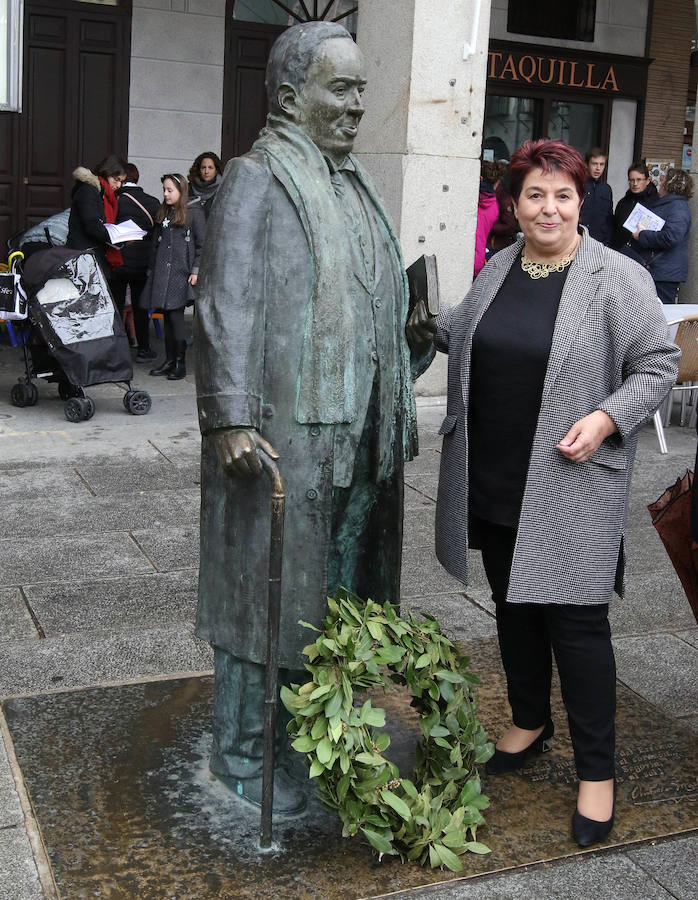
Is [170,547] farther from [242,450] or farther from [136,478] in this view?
[242,450]

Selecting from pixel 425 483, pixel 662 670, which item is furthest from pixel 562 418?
pixel 425 483

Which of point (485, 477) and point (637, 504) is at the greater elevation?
point (485, 477)

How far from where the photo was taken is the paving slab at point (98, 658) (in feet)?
13.6

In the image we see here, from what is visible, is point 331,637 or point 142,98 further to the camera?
point 142,98

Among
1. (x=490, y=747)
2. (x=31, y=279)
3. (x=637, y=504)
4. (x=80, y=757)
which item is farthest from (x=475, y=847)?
(x=31, y=279)

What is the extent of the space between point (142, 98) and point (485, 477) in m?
10.4

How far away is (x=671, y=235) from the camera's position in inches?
391

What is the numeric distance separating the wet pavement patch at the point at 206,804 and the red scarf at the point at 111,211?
6787mm

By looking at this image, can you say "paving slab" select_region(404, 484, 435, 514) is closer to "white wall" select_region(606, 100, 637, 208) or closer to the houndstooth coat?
the houndstooth coat

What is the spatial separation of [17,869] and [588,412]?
1.87 metres

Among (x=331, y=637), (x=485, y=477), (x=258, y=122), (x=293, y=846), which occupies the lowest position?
(x=293, y=846)

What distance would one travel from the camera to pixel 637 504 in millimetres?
6758

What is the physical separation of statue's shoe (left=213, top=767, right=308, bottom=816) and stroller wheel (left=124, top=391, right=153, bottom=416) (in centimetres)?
541

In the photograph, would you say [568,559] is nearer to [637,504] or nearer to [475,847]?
[475,847]
